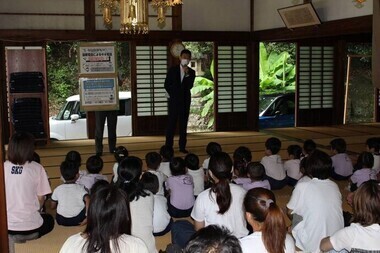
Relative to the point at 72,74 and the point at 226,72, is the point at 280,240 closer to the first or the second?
the point at 226,72

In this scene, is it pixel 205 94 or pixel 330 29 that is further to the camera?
pixel 205 94

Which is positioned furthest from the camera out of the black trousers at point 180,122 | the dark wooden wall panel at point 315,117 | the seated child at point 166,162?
the dark wooden wall panel at point 315,117

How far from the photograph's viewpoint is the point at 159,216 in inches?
139

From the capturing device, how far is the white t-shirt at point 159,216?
3527 mm

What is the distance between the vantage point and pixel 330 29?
6.70 m

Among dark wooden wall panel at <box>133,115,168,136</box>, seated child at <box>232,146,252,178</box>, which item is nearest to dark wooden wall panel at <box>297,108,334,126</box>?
dark wooden wall panel at <box>133,115,168,136</box>

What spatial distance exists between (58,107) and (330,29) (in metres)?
7.56

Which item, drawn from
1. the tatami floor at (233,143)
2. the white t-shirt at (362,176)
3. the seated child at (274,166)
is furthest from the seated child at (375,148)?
the seated child at (274,166)

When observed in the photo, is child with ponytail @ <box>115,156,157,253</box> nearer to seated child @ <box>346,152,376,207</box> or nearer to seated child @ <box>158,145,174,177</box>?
seated child @ <box>158,145,174,177</box>

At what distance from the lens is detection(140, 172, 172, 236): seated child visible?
11.4 ft

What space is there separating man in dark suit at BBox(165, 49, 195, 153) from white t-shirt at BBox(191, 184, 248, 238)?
3918 mm

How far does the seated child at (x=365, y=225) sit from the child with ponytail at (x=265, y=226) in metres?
0.34

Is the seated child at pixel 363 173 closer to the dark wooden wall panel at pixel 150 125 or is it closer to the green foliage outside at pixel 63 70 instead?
the dark wooden wall panel at pixel 150 125

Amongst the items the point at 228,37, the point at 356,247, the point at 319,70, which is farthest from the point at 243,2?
the point at 356,247
